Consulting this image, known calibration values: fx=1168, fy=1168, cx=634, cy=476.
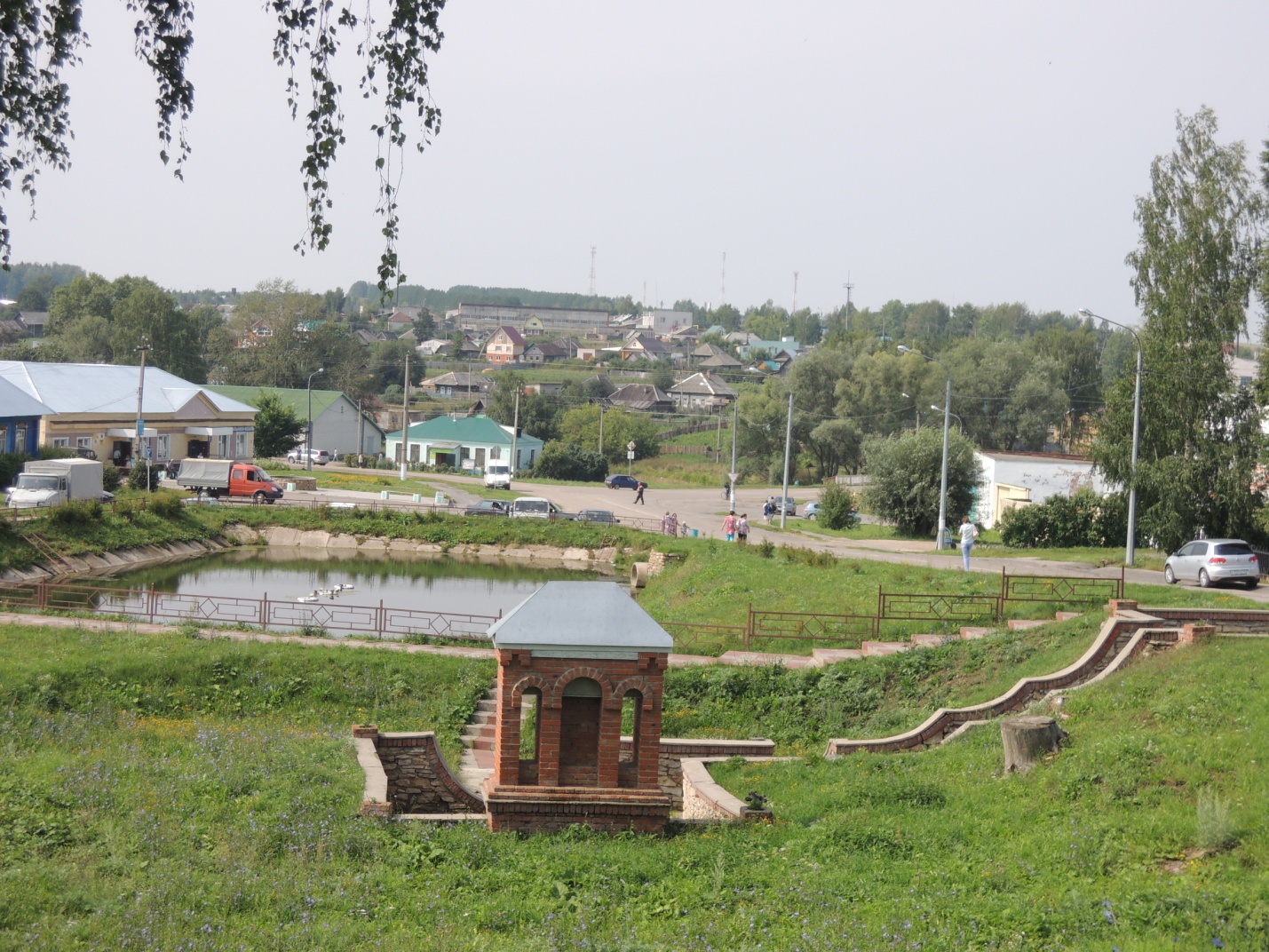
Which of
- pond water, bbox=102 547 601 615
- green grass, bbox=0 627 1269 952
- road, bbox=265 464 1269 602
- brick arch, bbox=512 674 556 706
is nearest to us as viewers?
green grass, bbox=0 627 1269 952

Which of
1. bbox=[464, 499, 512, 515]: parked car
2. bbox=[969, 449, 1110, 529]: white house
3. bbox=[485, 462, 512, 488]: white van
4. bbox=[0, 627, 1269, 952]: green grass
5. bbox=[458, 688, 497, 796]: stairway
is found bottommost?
bbox=[458, 688, 497, 796]: stairway

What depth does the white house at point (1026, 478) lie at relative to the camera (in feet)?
168

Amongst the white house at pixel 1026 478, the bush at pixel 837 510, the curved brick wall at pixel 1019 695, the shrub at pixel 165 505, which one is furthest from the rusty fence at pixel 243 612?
the white house at pixel 1026 478

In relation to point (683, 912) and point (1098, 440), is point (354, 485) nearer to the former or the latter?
point (1098, 440)

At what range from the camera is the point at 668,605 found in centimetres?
3225

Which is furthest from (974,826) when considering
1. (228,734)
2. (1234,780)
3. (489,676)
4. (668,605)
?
(668,605)

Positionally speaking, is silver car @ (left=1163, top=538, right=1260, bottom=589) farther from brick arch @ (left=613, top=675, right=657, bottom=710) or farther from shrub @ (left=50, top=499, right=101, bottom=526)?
shrub @ (left=50, top=499, right=101, bottom=526)

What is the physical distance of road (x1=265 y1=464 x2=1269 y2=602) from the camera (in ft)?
104

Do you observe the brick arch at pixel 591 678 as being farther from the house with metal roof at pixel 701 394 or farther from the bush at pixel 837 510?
the house with metal roof at pixel 701 394

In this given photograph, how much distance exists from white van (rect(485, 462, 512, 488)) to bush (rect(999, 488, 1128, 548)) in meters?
32.2

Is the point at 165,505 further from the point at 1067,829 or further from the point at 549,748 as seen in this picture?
the point at 1067,829

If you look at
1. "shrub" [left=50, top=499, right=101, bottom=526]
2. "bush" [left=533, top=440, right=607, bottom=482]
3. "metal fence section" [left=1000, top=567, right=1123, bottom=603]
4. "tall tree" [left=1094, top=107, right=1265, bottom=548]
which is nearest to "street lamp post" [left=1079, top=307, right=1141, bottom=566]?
"tall tree" [left=1094, top=107, right=1265, bottom=548]

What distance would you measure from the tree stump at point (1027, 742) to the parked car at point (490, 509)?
37617 mm

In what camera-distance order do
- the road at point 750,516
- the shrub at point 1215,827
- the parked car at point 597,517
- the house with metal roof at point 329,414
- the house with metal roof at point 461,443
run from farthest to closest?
the house with metal roof at point 461,443 < the house with metal roof at point 329,414 < the parked car at point 597,517 < the road at point 750,516 < the shrub at point 1215,827
